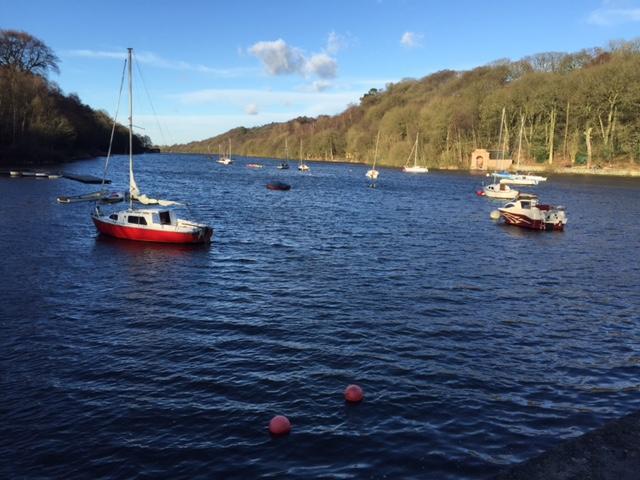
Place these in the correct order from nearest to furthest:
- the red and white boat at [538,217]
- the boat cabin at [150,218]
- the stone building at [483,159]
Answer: the boat cabin at [150,218]
the red and white boat at [538,217]
the stone building at [483,159]

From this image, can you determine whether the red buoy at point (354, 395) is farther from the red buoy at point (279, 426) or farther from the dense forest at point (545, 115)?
the dense forest at point (545, 115)

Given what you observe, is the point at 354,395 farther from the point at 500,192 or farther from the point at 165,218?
the point at 500,192

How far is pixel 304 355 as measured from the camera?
18156 mm

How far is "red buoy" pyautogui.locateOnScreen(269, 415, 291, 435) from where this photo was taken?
1305cm

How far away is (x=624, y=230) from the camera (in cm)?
4991

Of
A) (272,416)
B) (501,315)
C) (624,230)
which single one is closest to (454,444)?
(272,416)

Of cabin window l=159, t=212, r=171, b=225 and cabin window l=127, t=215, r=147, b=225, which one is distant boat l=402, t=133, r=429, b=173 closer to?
cabin window l=159, t=212, r=171, b=225

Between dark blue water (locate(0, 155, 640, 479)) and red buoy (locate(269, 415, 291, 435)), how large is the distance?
0.22 m

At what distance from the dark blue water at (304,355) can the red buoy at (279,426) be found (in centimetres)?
22

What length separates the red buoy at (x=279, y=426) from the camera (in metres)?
13.0

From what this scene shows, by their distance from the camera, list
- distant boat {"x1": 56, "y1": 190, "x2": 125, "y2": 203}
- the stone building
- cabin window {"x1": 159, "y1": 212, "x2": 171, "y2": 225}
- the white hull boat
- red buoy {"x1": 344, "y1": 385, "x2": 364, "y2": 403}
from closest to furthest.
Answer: red buoy {"x1": 344, "y1": 385, "x2": 364, "y2": 403} < cabin window {"x1": 159, "y1": 212, "x2": 171, "y2": 225} < distant boat {"x1": 56, "y1": 190, "x2": 125, "y2": 203} < the white hull boat < the stone building

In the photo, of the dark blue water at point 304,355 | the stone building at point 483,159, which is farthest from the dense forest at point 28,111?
the stone building at point 483,159

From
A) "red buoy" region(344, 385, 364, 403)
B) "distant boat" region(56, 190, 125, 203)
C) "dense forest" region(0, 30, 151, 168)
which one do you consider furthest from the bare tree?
"red buoy" region(344, 385, 364, 403)

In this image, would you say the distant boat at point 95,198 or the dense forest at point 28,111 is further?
the dense forest at point 28,111
